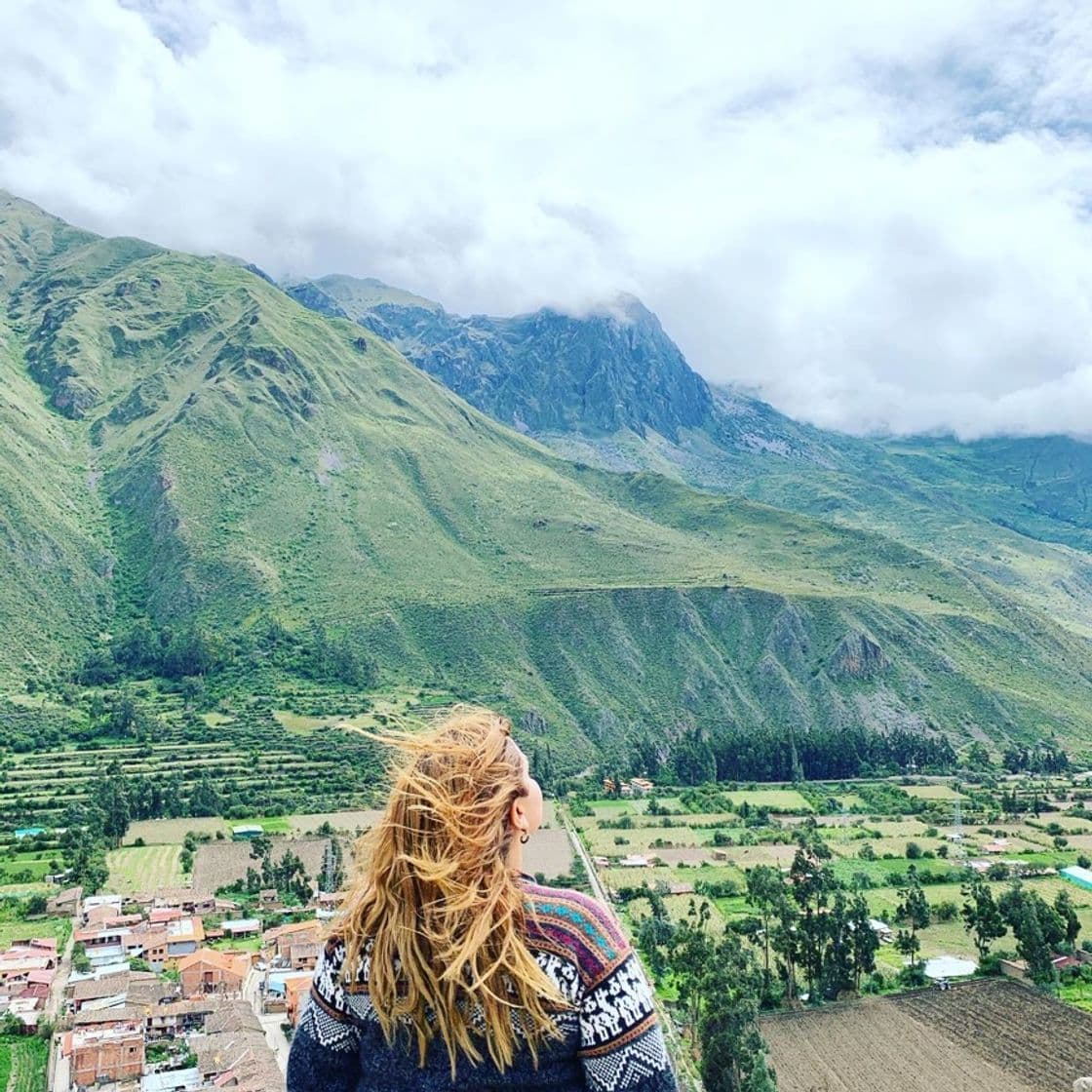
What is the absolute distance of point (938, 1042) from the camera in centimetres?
3956

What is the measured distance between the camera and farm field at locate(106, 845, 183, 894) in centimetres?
5797

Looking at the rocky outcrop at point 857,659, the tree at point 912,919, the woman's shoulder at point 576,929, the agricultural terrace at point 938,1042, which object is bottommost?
the agricultural terrace at point 938,1042

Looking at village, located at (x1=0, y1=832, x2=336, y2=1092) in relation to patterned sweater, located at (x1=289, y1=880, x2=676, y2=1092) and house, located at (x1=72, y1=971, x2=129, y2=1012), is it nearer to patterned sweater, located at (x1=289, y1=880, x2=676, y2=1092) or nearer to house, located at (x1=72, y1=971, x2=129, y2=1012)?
house, located at (x1=72, y1=971, x2=129, y2=1012)

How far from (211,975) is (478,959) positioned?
45173 mm

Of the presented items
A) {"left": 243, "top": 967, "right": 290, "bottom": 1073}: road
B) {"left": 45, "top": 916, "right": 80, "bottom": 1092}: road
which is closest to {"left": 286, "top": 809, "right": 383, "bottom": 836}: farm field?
{"left": 45, "top": 916, "right": 80, "bottom": 1092}: road

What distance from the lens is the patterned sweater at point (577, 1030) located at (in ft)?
12.7

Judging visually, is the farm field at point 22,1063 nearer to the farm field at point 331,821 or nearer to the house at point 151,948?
the house at point 151,948

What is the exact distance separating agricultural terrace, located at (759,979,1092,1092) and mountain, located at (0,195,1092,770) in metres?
52.5

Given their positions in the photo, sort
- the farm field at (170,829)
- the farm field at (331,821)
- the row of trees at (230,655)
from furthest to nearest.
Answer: the row of trees at (230,655)
the farm field at (331,821)
the farm field at (170,829)

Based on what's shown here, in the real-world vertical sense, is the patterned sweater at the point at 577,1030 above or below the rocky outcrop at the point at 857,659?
below

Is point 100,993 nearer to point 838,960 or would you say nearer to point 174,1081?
point 174,1081

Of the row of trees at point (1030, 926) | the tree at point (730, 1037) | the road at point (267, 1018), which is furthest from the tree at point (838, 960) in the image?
the road at point (267, 1018)

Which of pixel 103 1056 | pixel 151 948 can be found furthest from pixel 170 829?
pixel 103 1056

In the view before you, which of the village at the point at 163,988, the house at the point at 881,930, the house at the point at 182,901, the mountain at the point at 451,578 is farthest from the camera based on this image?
the mountain at the point at 451,578
